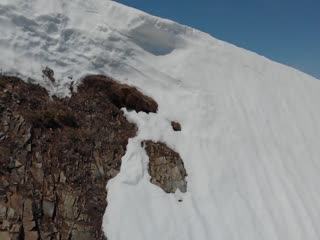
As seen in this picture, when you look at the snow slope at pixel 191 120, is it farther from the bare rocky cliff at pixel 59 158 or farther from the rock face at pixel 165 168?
the bare rocky cliff at pixel 59 158

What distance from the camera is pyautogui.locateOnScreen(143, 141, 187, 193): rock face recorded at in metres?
10.0

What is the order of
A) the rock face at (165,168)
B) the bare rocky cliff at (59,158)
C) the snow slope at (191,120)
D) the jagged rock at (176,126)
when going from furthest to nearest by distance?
the jagged rock at (176,126)
the rock face at (165,168)
the snow slope at (191,120)
the bare rocky cliff at (59,158)

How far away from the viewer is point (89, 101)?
1053 cm

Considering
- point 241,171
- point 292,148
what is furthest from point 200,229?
point 292,148

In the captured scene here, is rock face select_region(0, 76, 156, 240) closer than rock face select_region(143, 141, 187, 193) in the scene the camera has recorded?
Yes

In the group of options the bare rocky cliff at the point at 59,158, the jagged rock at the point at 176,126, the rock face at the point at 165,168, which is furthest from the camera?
the jagged rock at the point at 176,126

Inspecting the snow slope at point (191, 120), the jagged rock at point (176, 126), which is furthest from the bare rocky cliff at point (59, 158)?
the jagged rock at point (176, 126)

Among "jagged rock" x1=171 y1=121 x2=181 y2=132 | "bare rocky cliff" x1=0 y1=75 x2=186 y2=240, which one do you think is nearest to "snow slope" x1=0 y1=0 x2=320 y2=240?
"jagged rock" x1=171 y1=121 x2=181 y2=132

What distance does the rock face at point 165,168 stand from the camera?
10.0 metres

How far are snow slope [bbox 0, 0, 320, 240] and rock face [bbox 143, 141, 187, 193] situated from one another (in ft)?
0.70

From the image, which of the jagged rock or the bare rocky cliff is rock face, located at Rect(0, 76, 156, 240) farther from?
the jagged rock

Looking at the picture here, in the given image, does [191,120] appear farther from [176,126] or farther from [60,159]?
[60,159]

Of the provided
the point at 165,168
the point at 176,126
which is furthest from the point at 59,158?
the point at 176,126

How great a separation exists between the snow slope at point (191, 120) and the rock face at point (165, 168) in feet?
0.70
